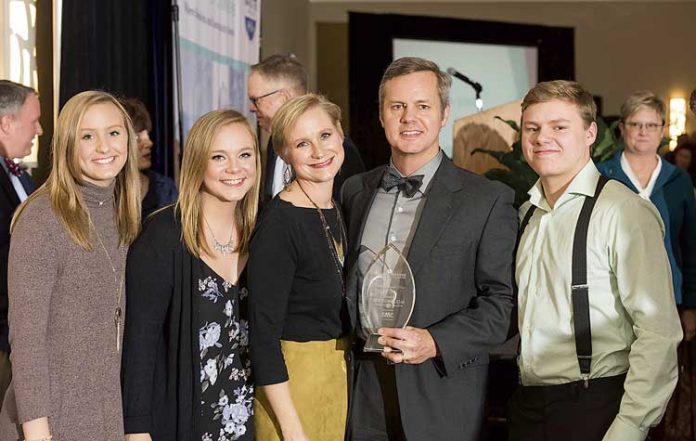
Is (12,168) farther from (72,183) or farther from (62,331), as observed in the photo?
(62,331)

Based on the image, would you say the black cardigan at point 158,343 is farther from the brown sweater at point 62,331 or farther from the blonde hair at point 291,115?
the blonde hair at point 291,115

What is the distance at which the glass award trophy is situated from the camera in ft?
7.75

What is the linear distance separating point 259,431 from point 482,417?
554 millimetres

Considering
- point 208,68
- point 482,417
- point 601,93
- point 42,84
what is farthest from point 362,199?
point 601,93

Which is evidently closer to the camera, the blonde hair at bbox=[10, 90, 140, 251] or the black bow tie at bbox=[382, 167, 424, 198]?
the blonde hair at bbox=[10, 90, 140, 251]

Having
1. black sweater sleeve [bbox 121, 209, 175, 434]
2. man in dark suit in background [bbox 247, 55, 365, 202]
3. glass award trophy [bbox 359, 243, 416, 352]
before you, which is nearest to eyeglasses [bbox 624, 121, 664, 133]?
man in dark suit in background [bbox 247, 55, 365, 202]

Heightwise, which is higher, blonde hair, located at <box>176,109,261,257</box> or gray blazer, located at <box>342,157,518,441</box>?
blonde hair, located at <box>176,109,261,257</box>

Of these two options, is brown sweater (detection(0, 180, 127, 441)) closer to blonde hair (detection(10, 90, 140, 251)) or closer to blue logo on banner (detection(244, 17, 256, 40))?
blonde hair (detection(10, 90, 140, 251))

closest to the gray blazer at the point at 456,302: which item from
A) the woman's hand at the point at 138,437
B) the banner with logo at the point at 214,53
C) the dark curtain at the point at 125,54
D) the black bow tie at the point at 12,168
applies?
the woman's hand at the point at 138,437

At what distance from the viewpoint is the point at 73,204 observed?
96.3 inches

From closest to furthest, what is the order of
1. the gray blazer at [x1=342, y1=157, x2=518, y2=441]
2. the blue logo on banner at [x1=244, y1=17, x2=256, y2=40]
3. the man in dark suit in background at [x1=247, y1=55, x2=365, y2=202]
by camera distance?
the gray blazer at [x1=342, y1=157, x2=518, y2=441] → the man in dark suit in background at [x1=247, y1=55, x2=365, y2=202] → the blue logo on banner at [x1=244, y1=17, x2=256, y2=40]

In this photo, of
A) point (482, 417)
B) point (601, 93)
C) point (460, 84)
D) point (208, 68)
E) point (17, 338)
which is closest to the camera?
point (17, 338)

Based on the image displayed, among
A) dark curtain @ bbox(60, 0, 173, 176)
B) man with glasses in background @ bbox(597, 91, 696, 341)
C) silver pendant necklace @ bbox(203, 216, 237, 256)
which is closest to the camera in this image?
silver pendant necklace @ bbox(203, 216, 237, 256)

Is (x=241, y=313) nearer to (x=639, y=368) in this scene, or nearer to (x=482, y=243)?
(x=482, y=243)
